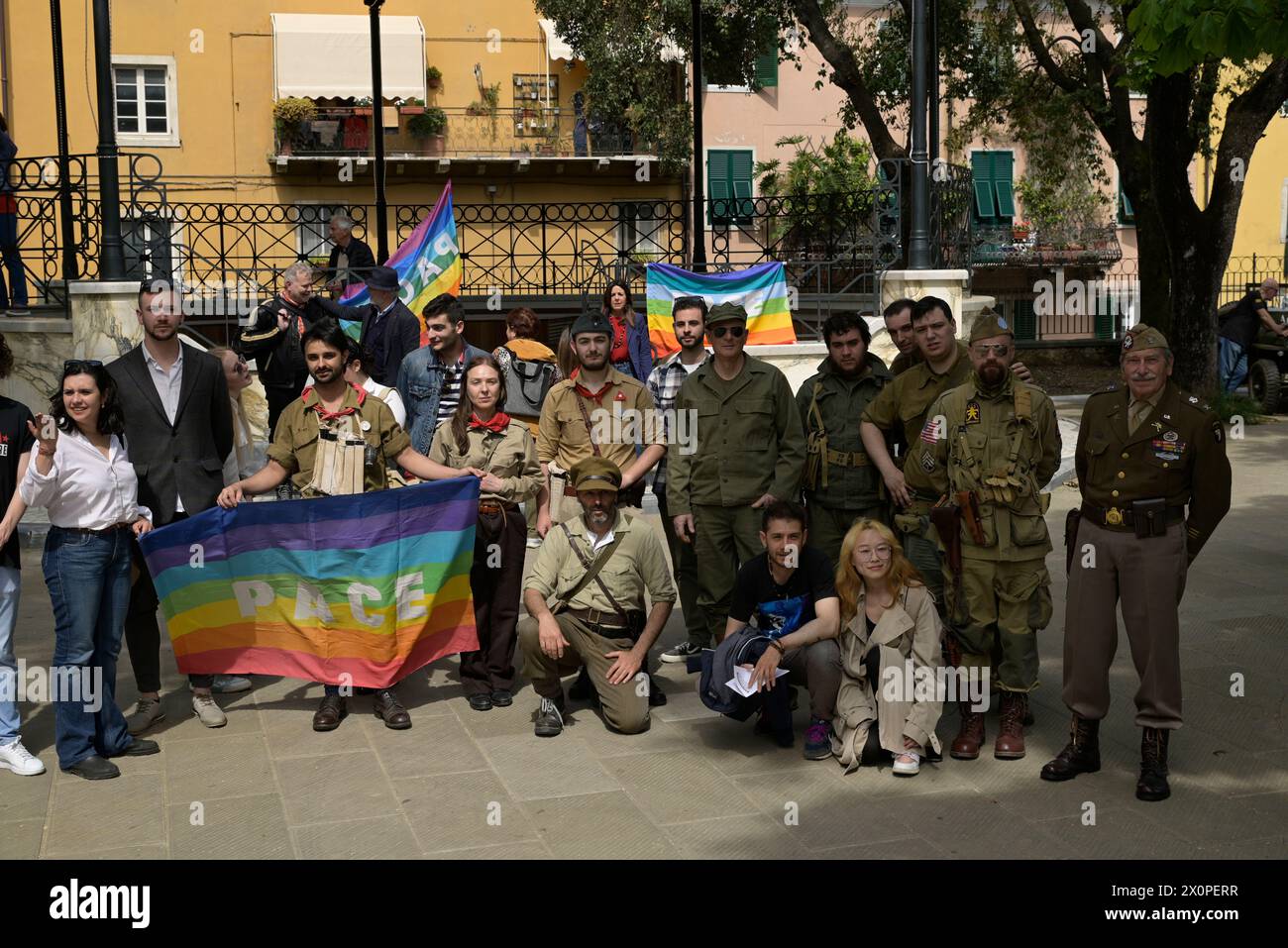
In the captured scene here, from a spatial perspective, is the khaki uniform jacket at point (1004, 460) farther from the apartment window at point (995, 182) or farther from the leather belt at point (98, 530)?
the apartment window at point (995, 182)

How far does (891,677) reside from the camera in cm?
647

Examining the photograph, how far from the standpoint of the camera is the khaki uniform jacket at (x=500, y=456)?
7.63m

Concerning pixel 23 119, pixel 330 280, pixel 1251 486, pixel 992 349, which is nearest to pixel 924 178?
pixel 1251 486

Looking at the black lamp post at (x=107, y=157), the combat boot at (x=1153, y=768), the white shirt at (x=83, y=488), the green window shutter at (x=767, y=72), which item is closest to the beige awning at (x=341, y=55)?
the green window shutter at (x=767, y=72)

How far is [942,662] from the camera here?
6.62 metres

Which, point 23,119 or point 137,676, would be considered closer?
point 137,676

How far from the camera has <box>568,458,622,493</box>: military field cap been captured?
700 cm

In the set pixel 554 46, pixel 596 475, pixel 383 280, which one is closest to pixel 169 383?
pixel 596 475

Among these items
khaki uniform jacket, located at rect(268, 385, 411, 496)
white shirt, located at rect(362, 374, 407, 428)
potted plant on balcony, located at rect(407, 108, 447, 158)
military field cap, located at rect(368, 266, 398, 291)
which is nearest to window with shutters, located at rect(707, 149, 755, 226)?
potted plant on balcony, located at rect(407, 108, 447, 158)

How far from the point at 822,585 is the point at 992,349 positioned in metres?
1.32

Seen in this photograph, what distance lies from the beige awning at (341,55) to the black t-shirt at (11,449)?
93.4 ft

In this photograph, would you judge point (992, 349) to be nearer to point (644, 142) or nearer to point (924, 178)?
point (924, 178)

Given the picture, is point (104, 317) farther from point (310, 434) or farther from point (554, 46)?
point (554, 46)

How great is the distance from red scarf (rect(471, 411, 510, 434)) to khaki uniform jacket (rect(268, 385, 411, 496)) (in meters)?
0.45
